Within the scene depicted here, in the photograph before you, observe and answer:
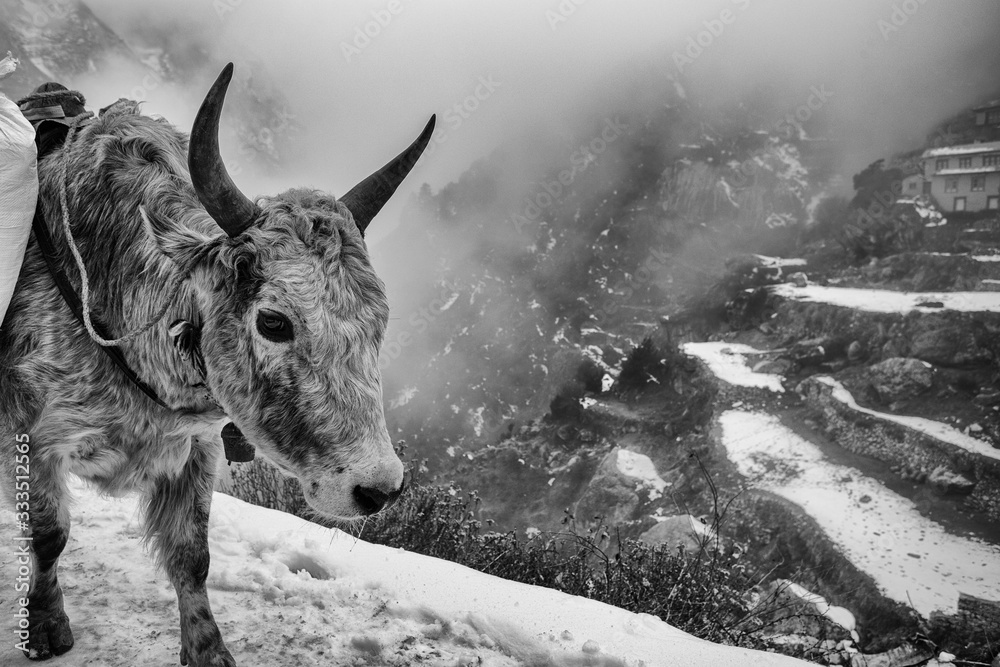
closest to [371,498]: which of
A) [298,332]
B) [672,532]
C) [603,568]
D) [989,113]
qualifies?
[298,332]

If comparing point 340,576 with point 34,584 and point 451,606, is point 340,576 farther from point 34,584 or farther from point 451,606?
point 34,584

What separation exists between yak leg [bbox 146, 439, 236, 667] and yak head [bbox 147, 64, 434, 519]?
86 cm

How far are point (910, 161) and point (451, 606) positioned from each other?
46.0ft

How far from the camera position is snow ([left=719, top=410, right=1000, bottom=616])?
22.9 feet

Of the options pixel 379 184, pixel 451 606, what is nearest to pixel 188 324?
pixel 379 184

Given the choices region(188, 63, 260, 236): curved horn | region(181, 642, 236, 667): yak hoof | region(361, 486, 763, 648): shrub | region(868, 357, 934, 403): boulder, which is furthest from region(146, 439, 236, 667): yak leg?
region(868, 357, 934, 403): boulder

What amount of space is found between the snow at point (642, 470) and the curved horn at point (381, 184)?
10374 mm

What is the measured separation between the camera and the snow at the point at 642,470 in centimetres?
1130

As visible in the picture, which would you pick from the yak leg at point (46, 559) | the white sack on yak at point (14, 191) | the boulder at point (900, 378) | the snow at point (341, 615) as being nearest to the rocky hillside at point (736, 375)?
the boulder at point (900, 378)

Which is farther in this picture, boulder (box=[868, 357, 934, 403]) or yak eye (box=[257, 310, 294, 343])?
boulder (box=[868, 357, 934, 403])

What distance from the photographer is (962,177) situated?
10.8m

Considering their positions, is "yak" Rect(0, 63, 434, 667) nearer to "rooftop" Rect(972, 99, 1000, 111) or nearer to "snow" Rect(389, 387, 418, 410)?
"rooftop" Rect(972, 99, 1000, 111)

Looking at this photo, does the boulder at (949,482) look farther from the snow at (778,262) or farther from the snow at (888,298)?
the snow at (778,262)

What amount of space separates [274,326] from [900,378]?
38.2ft
